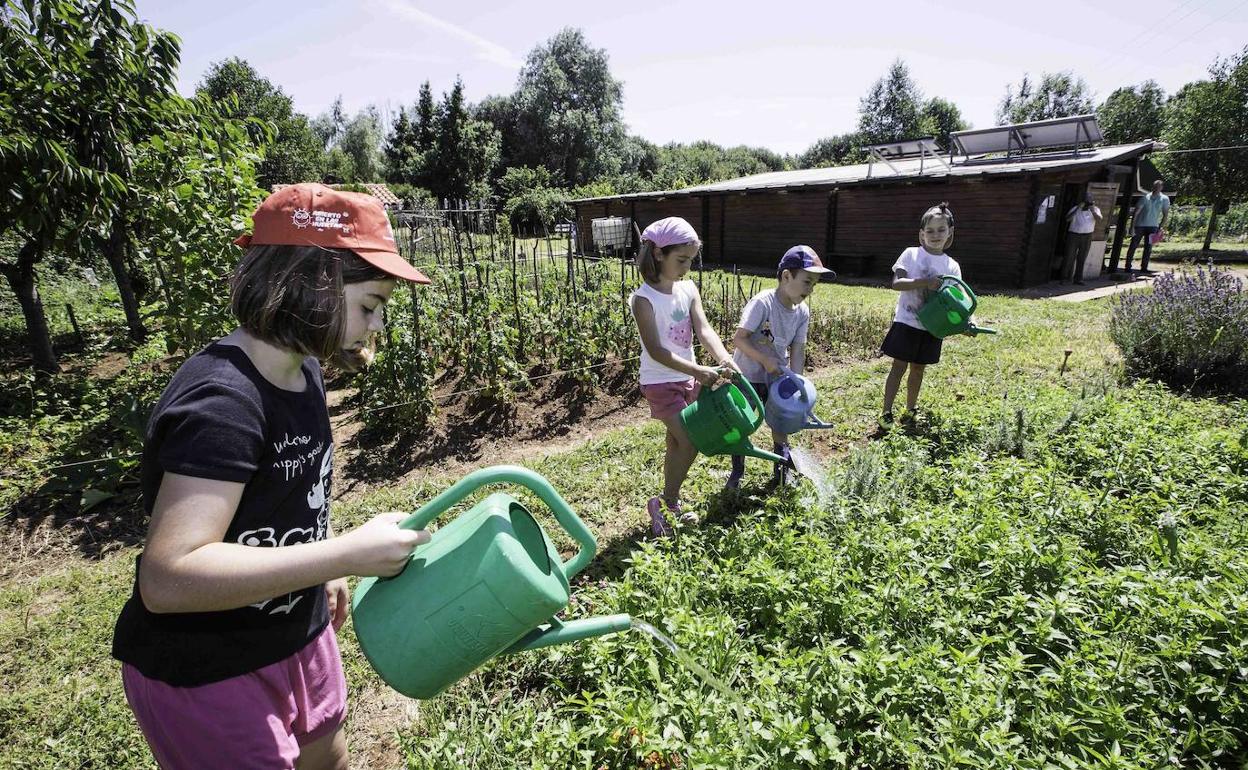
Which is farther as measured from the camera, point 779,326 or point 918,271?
point 918,271

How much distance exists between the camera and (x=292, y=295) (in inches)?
43.1

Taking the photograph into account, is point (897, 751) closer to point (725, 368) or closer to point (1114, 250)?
point (725, 368)

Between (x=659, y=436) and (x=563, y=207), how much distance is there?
23855mm

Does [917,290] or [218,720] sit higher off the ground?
[917,290]

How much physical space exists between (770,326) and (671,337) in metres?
0.76

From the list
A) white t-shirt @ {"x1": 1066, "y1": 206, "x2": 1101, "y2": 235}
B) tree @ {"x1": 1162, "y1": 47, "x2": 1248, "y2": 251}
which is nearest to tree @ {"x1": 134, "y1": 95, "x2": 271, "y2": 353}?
white t-shirt @ {"x1": 1066, "y1": 206, "x2": 1101, "y2": 235}

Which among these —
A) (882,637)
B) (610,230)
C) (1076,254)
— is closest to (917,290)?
(882,637)

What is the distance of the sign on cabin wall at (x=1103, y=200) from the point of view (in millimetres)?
12531

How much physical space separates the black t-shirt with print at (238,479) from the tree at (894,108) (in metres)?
61.2

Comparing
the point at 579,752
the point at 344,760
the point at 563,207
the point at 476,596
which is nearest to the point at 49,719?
the point at 344,760

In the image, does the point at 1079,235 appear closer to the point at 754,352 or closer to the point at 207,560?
the point at 754,352

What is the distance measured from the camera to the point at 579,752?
1.73m

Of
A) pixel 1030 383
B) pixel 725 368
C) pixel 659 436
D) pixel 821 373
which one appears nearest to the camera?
pixel 725 368


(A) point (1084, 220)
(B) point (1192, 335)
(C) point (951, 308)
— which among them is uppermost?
(A) point (1084, 220)
